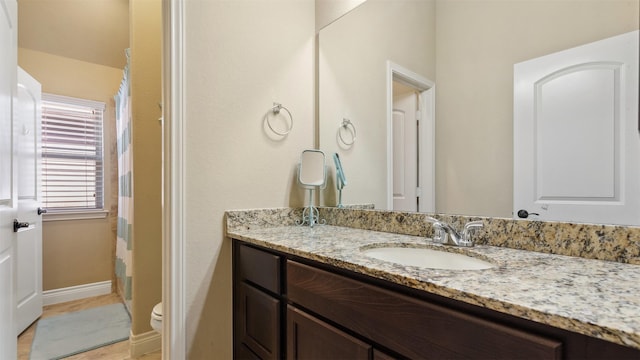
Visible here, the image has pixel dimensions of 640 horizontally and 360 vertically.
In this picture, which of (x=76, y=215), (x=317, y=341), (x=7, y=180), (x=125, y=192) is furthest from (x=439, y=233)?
(x=76, y=215)

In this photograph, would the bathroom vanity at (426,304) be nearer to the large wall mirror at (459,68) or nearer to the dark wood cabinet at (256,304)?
the dark wood cabinet at (256,304)

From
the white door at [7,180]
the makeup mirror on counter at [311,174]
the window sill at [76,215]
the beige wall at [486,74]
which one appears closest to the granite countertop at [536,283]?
the beige wall at [486,74]

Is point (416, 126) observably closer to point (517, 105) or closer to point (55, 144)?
point (517, 105)

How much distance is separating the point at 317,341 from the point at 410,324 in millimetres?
374

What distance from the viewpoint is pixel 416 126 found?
1382mm

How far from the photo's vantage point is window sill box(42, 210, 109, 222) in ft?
9.43

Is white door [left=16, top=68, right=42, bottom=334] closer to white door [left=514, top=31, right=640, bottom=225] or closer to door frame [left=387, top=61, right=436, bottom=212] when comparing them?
door frame [left=387, top=61, right=436, bottom=212]

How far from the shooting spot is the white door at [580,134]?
0.82 metres

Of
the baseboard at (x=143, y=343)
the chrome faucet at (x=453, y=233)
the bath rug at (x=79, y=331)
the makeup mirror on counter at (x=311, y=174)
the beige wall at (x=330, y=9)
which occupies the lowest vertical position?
the bath rug at (x=79, y=331)

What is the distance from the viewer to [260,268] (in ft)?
4.09

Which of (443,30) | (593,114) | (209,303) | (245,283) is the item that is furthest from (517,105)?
(209,303)

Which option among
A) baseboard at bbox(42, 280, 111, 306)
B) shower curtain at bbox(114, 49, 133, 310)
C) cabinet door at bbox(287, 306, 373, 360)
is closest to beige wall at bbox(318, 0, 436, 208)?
cabinet door at bbox(287, 306, 373, 360)

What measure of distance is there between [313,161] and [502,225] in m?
0.98

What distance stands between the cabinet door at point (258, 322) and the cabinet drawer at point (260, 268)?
4 cm
